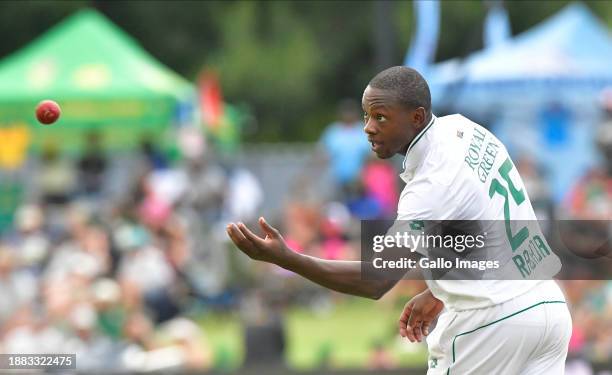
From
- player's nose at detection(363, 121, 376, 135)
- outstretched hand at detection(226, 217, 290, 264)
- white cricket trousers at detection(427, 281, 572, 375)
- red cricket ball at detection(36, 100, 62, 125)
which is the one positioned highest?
red cricket ball at detection(36, 100, 62, 125)

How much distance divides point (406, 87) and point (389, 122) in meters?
0.18

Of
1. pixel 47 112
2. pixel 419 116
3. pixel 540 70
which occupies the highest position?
pixel 540 70

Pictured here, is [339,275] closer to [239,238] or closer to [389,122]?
[239,238]

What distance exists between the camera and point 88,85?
19266mm

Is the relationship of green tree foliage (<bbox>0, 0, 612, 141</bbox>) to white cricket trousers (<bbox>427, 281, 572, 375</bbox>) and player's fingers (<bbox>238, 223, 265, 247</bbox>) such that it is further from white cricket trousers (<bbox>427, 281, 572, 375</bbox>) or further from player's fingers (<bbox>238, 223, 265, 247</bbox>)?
player's fingers (<bbox>238, 223, 265, 247</bbox>)

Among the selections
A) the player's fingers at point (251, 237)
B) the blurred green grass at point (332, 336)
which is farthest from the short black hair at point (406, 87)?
the blurred green grass at point (332, 336)

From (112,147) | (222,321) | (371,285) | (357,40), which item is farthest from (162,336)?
(357,40)

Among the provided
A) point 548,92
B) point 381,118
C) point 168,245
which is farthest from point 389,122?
point 548,92

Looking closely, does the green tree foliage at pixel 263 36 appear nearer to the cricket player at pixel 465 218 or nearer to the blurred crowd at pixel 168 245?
the blurred crowd at pixel 168 245

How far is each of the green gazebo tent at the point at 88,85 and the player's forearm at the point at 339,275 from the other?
13612 mm

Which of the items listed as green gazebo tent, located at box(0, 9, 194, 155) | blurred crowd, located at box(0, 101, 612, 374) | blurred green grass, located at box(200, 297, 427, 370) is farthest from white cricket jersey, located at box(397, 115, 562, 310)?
green gazebo tent, located at box(0, 9, 194, 155)

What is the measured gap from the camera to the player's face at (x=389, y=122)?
6.00 meters

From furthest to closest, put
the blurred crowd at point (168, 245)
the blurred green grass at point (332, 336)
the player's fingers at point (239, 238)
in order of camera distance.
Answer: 1. the blurred green grass at point (332, 336)
2. the blurred crowd at point (168, 245)
3. the player's fingers at point (239, 238)

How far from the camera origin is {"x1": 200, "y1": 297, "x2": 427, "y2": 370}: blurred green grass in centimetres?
1260
